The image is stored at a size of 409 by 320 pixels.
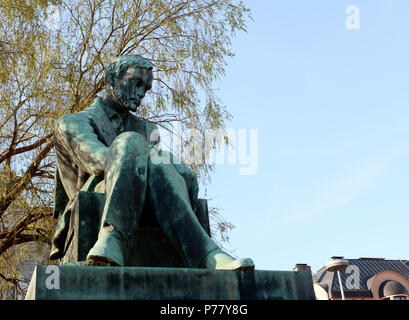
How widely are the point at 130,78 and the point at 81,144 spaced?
A: 66 centimetres

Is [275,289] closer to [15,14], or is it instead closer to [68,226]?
[68,226]

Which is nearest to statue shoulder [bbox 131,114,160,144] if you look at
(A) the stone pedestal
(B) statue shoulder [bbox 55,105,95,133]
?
(B) statue shoulder [bbox 55,105,95,133]

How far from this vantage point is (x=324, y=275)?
31125mm

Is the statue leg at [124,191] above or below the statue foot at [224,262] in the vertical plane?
above

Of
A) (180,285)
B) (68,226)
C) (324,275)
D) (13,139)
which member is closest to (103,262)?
(180,285)

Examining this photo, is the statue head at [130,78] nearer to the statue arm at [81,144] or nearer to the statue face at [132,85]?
the statue face at [132,85]

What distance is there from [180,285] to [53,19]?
7257 millimetres

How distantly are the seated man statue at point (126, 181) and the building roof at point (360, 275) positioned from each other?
2650 cm

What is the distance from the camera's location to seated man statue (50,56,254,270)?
2801 mm

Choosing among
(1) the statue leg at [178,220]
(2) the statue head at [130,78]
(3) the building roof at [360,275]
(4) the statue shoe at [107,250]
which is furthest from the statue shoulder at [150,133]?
(3) the building roof at [360,275]

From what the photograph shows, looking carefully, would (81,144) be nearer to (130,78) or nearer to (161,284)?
(130,78)

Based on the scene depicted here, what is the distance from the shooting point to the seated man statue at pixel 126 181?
280 centimetres
